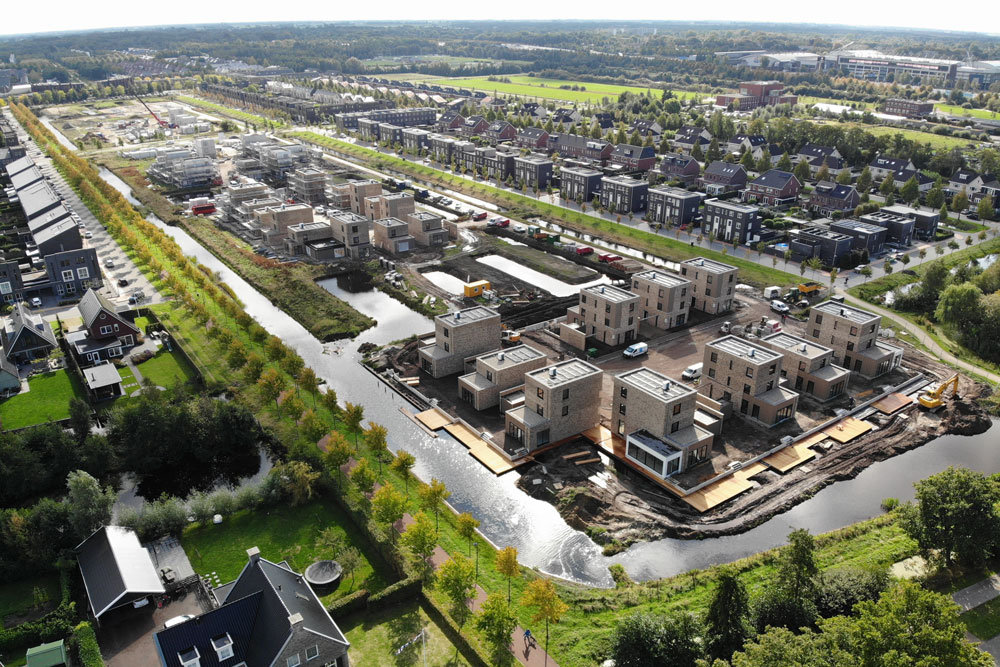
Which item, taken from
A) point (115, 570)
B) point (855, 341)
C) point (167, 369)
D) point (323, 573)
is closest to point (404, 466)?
point (323, 573)

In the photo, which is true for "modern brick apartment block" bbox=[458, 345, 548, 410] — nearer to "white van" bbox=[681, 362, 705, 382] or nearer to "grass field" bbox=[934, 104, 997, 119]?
"white van" bbox=[681, 362, 705, 382]

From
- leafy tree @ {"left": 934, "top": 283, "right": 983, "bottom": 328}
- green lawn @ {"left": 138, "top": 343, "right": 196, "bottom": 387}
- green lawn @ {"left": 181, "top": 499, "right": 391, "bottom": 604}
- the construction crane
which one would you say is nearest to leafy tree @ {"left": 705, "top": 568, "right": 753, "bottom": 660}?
green lawn @ {"left": 181, "top": 499, "right": 391, "bottom": 604}

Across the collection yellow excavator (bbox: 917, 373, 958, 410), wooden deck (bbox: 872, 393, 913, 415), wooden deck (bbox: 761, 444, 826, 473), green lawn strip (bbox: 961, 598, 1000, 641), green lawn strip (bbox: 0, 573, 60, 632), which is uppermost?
yellow excavator (bbox: 917, 373, 958, 410)

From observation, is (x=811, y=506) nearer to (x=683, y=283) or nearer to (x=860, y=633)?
(x=860, y=633)

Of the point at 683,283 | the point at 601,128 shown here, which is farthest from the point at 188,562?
the point at 601,128

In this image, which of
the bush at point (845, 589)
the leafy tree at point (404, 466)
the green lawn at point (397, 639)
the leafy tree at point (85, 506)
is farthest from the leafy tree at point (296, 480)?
the bush at point (845, 589)

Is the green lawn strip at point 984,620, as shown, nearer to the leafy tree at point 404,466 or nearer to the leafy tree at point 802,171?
the leafy tree at point 404,466
